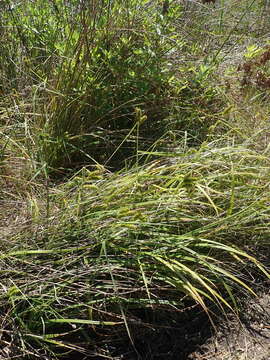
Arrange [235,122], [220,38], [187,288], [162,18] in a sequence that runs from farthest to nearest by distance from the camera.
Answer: [220,38], [235,122], [162,18], [187,288]

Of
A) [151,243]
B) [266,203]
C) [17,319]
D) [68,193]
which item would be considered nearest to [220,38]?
[266,203]

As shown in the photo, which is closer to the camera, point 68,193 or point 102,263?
point 102,263

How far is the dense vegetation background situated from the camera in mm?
1755

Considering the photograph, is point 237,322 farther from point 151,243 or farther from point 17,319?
point 17,319

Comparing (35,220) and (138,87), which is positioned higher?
(138,87)

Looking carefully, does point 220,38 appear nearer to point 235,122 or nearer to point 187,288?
point 235,122

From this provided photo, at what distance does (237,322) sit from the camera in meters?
1.89

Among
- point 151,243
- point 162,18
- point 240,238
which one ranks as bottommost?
point 240,238

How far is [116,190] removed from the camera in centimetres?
202

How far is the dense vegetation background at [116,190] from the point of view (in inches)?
69.1

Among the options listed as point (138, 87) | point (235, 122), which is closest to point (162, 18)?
point (138, 87)

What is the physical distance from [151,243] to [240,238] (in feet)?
1.50

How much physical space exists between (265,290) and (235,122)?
3.92 feet

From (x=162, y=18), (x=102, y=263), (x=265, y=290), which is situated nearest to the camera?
(x=102, y=263)
